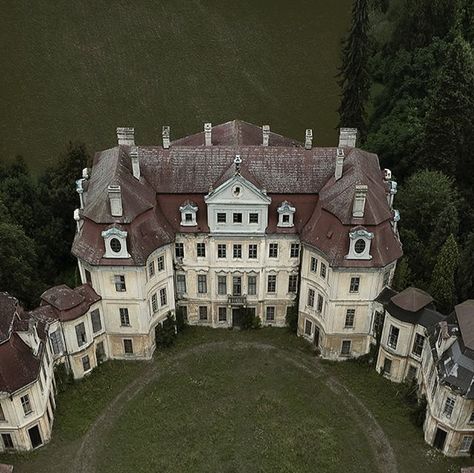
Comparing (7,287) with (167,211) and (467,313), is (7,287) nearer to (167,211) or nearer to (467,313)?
(167,211)

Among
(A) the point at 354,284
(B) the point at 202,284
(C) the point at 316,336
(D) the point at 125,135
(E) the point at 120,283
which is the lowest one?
(C) the point at 316,336

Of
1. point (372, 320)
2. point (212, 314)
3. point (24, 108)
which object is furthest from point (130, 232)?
point (24, 108)

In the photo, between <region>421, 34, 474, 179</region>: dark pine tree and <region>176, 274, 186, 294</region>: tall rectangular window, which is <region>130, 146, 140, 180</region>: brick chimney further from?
<region>421, 34, 474, 179</region>: dark pine tree

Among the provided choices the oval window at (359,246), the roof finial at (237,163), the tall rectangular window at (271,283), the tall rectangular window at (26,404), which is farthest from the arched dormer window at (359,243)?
the tall rectangular window at (26,404)

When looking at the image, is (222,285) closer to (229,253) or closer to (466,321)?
(229,253)

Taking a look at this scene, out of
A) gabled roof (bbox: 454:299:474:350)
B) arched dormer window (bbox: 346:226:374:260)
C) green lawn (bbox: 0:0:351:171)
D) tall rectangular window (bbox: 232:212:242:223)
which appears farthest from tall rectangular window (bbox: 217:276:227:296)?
green lawn (bbox: 0:0:351:171)

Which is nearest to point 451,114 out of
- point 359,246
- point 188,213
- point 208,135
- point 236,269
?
point 359,246
